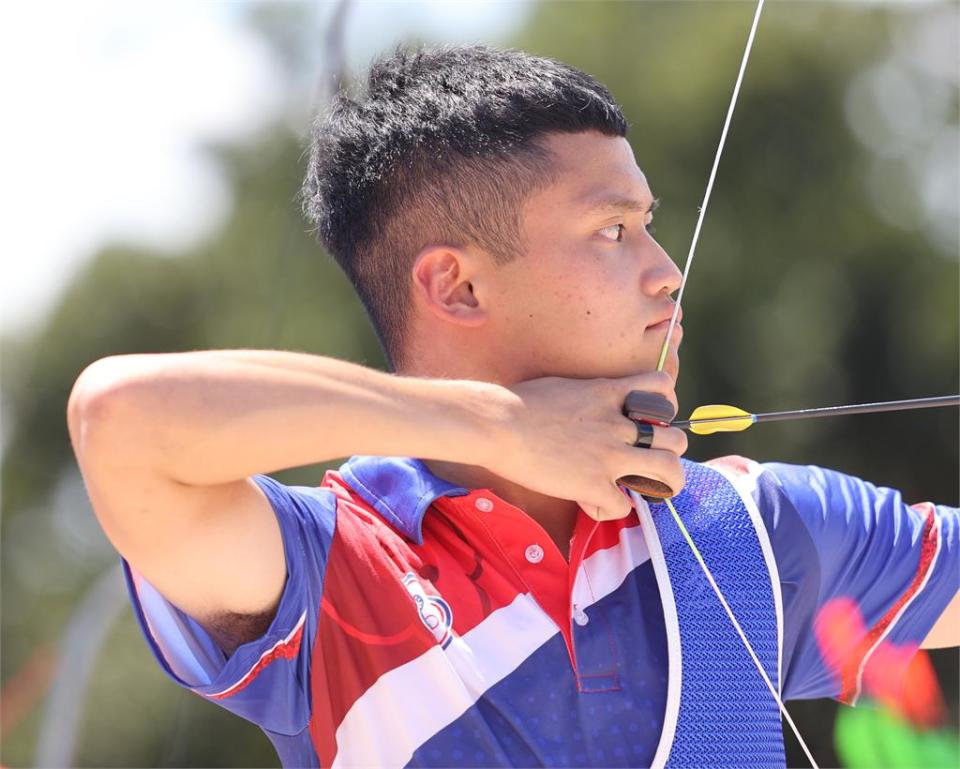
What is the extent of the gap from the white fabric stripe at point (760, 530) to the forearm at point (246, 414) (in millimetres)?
450

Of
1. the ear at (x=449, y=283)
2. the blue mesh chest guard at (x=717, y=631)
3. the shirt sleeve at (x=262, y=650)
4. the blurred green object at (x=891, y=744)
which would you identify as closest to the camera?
the shirt sleeve at (x=262, y=650)

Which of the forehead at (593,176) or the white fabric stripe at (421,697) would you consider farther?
the forehead at (593,176)

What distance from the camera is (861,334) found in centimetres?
838

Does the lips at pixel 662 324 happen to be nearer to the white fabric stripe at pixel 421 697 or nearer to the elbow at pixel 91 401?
the white fabric stripe at pixel 421 697

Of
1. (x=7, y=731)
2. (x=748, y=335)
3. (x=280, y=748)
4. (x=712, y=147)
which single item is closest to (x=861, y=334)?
(x=748, y=335)

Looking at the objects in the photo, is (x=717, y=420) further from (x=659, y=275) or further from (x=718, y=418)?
(x=659, y=275)

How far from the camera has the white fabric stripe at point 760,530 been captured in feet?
5.05

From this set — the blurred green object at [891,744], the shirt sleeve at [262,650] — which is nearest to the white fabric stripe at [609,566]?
the shirt sleeve at [262,650]

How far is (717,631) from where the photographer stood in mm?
1495

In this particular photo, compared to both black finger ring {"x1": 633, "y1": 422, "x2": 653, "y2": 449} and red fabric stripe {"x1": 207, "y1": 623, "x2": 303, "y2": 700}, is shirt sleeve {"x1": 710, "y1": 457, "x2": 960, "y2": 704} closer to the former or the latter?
black finger ring {"x1": 633, "y1": 422, "x2": 653, "y2": 449}

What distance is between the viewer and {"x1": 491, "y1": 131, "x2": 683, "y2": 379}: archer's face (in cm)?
155

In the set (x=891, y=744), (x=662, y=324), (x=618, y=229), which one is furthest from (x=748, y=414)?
(x=891, y=744)

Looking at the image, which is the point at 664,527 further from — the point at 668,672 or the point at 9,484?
the point at 9,484

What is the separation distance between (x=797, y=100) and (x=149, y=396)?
8.82 meters
